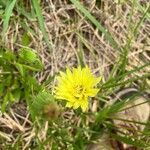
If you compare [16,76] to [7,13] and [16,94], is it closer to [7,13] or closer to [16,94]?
[16,94]

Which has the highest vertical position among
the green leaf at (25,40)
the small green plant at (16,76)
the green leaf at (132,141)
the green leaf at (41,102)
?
the green leaf at (25,40)

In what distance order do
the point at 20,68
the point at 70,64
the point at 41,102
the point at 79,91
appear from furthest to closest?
the point at 70,64
the point at 20,68
the point at 79,91
the point at 41,102

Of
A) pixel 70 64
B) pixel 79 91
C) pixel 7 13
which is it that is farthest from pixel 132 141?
pixel 7 13

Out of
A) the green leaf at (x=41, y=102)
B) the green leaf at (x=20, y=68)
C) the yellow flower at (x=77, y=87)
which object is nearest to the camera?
the green leaf at (x=41, y=102)

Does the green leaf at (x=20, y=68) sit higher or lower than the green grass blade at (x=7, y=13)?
lower

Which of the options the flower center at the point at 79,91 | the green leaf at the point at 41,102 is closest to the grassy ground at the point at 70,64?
the flower center at the point at 79,91

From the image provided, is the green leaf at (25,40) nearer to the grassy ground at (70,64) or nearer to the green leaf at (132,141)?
the grassy ground at (70,64)
